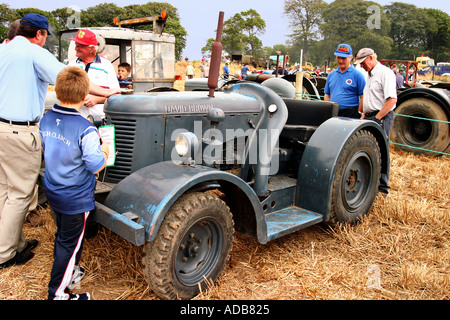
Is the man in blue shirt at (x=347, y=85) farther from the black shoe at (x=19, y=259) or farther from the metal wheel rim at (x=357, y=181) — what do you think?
the black shoe at (x=19, y=259)

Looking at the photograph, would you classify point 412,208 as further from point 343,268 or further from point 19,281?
point 19,281

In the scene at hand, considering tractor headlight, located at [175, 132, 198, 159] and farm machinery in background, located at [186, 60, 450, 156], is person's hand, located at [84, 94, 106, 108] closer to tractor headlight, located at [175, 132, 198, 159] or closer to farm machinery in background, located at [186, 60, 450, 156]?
tractor headlight, located at [175, 132, 198, 159]

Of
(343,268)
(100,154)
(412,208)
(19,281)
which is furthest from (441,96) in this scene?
(19,281)

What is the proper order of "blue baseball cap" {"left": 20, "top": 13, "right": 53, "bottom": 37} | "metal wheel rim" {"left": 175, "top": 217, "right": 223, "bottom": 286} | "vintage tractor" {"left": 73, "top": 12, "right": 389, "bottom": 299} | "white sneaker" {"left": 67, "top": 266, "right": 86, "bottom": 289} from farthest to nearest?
"blue baseball cap" {"left": 20, "top": 13, "right": 53, "bottom": 37}
"white sneaker" {"left": 67, "top": 266, "right": 86, "bottom": 289}
"metal wheel rim" {"left": 175, "top": 217, "right": 223, "bottom": 286}
"vintage tractor" {"left": 73, "top": 12, "right": 389, "bottom": 299}

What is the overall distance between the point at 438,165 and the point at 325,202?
13.6ft

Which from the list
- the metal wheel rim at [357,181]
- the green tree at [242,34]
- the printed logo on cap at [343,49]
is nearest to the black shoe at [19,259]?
the metal wheel rim at [357,181]

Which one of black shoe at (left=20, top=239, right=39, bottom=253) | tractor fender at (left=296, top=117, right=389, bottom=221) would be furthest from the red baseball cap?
tractor fender at (left=296, top=117, right=389, bottom=221)

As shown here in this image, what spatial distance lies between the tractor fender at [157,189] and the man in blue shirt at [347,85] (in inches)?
108

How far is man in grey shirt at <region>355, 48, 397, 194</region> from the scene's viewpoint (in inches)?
186

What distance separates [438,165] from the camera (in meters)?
6.69

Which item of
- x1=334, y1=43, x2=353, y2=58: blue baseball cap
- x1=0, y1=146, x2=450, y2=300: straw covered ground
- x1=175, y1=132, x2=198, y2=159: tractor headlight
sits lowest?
x1=0, y1=146, x2=450, y2=300: straw covered ground

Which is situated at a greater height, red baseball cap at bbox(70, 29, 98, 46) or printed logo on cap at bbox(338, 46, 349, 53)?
printed logo on cap at bbox(338, 46, 349, 53)

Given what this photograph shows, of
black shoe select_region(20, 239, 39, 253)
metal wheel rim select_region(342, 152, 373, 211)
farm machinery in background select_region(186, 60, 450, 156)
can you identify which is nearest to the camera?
black shoe select_region(20, 239, 39, 253)

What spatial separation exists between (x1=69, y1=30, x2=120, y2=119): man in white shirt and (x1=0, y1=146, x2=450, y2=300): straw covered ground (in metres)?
1.24
